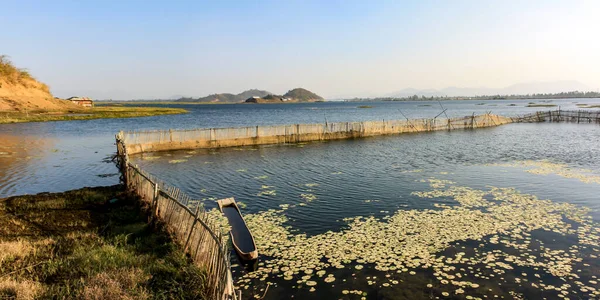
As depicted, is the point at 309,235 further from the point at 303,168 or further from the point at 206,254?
the point at 303,168

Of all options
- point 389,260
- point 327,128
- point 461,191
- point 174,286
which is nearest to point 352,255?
point 389,260

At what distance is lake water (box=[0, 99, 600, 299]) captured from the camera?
9.06m

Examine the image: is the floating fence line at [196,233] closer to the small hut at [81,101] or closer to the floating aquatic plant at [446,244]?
the floating aquatic plant at [446,244]

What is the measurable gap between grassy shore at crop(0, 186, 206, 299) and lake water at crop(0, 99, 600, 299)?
6.58 ft

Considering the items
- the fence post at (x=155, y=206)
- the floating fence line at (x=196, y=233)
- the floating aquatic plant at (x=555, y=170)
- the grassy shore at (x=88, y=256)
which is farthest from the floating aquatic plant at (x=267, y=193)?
the floating aquatic plant at (x=555, y=170)

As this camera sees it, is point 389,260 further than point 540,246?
No

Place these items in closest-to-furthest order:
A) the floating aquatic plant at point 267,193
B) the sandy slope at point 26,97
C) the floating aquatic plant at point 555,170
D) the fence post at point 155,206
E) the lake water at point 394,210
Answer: the lake water at point 394,210, the fence post at point 155,206, the floating aquatic plant at point 267,193, the floating aquatic plant at point 555,170, the sandy slope at point 26,97

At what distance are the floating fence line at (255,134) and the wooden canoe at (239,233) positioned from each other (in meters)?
17.3

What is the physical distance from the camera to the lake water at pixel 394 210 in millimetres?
9062

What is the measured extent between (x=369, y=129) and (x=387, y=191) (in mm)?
25735

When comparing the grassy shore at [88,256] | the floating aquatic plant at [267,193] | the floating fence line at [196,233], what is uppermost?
the floating fence line at [196,233]

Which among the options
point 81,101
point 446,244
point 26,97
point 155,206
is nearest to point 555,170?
point 446,244

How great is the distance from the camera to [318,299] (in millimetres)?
8266

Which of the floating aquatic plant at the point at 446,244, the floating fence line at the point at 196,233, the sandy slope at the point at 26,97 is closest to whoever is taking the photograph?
the floating fence line at the point at 196,233
